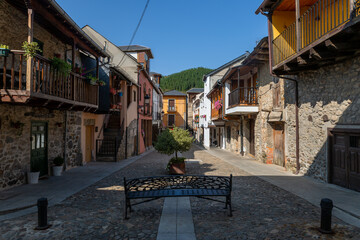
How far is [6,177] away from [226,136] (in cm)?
1862

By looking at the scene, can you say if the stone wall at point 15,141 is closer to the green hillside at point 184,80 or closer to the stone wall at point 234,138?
the stone wall at point 234,138

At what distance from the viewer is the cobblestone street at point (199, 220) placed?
407 centimetres

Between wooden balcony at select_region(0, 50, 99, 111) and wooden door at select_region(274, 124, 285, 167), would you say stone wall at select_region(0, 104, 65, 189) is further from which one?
wooden door at select_region(274, 124, 285, 167)

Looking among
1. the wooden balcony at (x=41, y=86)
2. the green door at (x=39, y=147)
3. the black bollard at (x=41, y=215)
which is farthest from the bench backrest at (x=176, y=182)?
the green door at (x=39, y=147)

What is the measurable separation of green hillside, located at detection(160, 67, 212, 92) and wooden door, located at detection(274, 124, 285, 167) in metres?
85.9

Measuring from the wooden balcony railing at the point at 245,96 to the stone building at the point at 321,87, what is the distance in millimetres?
3312

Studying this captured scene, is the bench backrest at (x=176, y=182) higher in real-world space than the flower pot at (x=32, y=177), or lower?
higher

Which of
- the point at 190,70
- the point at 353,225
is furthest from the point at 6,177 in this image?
the point at 190,70

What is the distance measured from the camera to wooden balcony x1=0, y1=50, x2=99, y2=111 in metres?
5.59

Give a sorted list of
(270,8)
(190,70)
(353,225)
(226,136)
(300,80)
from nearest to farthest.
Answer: (353,225) → (300,80) → (270,8) → (226,136) → (190,70)

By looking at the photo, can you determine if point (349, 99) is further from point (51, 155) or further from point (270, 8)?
point (51, 155)

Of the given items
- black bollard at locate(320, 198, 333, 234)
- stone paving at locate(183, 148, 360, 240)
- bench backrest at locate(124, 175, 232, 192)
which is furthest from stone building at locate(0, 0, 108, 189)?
black bollard at locate(320, 198, 333, 234)

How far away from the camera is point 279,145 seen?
12.1 m

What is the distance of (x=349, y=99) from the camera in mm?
6836
